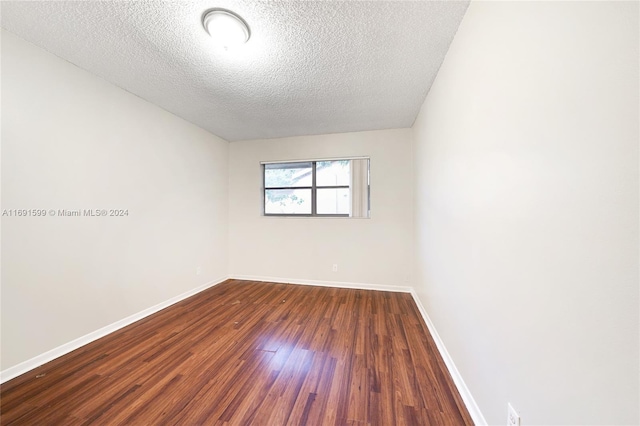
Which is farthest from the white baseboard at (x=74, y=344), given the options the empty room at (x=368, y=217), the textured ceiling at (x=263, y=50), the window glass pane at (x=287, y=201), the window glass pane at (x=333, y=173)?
the window glass pane at (x=333, y=173)

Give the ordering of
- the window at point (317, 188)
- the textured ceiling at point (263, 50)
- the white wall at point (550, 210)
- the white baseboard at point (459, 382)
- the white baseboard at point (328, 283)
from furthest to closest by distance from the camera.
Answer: the window at point (317, 188)
the white baseboard at point (328, 283)
the textured ceiling at point (263, 50)
the white baseboard at point (459, 382)
the white wall at point (550, 210)

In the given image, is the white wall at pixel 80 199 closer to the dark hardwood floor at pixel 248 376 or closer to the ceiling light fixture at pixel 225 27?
the dark hardwood floor at pixel 248 376

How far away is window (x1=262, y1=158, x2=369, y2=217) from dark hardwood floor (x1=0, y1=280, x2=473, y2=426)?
1717mm

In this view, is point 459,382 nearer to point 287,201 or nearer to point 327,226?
point 327,226

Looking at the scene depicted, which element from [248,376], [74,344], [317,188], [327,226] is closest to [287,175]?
[317,188]

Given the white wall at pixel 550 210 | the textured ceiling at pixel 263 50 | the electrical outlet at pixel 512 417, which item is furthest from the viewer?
the textured ceiling at pixel 263 50

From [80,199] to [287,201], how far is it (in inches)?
98.3

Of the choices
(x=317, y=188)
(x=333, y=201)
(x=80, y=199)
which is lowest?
(x=80, y=199)

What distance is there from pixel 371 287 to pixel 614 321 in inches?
119

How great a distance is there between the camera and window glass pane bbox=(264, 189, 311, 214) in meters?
3.74

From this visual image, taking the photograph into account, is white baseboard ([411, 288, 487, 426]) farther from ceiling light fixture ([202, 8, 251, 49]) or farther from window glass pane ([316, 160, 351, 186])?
ceiling light fixture ([202, 8, 251, 49])

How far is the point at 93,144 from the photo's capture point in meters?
2.04

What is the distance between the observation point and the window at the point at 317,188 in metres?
3.47

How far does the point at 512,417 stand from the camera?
3.04 feet
